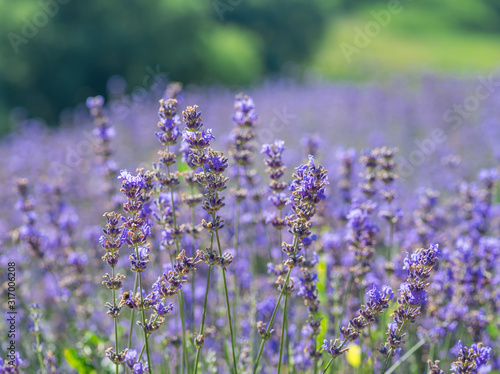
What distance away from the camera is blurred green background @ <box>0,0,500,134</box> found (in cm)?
1443

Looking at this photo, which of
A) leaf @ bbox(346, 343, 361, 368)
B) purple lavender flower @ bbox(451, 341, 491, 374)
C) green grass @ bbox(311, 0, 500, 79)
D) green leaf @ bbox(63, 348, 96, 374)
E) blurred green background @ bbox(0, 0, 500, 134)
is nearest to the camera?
purple lavender flower @ bbox(451, 341, 491, 374)

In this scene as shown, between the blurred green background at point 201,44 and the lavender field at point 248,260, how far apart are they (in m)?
7.87

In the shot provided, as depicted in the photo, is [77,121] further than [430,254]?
Yes

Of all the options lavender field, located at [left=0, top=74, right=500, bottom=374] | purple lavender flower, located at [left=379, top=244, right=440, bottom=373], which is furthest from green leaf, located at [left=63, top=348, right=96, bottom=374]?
purple lavender flower, located at [left=379, top=244, right=440, bottom=373]

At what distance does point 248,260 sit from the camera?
14.0 ft

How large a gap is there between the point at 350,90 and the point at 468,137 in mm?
4164

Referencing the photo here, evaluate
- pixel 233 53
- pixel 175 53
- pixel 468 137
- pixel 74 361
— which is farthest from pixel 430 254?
pixel 233 53

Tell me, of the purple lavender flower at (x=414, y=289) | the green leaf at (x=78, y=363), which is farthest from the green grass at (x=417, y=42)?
the purple lavender flower at (x=414, y=289)

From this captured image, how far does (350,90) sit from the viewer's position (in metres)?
11.4

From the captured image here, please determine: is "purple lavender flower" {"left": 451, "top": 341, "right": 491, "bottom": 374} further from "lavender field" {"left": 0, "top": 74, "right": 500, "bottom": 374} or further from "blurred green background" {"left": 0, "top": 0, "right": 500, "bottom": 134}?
"blurred green background" {"left": 0, "top": 0, "right": 500, "bottom": 134}

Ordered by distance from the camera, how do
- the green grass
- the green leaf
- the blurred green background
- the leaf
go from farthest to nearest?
1. the green grass
2. the blurred green background
3. the leaf
4. the green leaf

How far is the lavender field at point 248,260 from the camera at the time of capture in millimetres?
1812

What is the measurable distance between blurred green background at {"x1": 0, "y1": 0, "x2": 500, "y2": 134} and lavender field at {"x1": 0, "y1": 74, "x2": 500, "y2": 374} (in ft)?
25.8

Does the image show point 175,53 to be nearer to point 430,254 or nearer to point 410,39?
point 410,39
